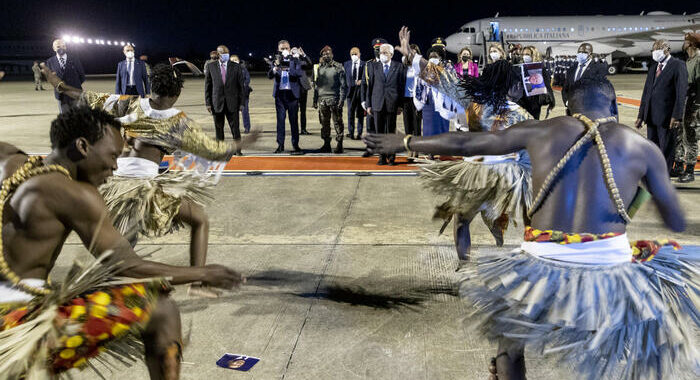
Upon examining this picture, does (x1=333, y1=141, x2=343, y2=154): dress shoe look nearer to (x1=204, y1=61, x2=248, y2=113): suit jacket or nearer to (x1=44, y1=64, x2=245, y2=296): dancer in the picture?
(x1=204, y1=61, x2=248, y2=113): suit jacket

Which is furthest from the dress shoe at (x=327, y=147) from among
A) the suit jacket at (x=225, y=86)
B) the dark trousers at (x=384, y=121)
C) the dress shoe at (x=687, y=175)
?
the dress shoe at (x=687, y=175)

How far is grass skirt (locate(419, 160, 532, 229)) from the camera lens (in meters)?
4.05

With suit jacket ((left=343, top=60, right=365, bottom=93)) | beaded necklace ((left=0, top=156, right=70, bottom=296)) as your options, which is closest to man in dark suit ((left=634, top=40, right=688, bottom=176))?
suit jacket ((left=343, top=60, right=365, bottom=93))

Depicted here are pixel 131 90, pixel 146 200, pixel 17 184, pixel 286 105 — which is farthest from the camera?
pixel 131 90

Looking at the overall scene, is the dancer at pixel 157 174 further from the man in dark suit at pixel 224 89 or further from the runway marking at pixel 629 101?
the runway marking at pixel 629 101

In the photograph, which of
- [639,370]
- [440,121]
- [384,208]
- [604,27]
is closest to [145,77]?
[440,121]

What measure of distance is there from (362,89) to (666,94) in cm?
477

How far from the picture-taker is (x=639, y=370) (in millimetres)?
2277

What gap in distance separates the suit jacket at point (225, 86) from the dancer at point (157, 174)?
553 cm

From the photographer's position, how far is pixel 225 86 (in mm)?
9703

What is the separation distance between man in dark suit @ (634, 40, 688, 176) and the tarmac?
77 centimetres

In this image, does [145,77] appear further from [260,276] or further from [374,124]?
[260,276]

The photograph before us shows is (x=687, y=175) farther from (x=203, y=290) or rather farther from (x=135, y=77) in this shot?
(x=135, y=77)

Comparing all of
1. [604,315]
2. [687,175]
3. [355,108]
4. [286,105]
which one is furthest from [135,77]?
[604,315]
